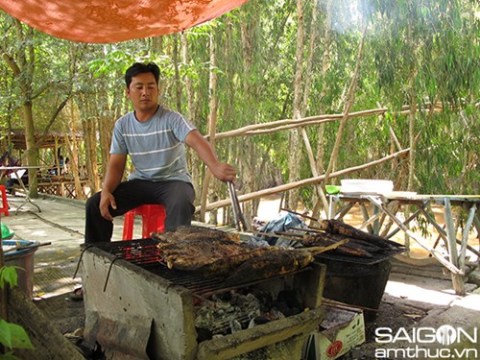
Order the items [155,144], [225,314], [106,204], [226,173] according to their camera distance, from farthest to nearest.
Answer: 1. [155,144]
2. [106,204]
3. [226,173]
4. [225,314]

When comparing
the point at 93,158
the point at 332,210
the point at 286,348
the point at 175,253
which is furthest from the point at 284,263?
the point at 93,158

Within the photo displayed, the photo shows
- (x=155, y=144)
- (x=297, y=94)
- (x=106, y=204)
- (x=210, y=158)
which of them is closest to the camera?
(x=210, y=158)

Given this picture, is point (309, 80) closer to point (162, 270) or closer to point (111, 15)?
point (111, 15)

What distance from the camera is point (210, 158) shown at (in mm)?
2988

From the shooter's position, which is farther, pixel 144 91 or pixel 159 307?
pixel 144 91

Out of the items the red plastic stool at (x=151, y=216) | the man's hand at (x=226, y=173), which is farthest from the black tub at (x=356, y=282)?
the red plastic stool at (x=151, y=216)

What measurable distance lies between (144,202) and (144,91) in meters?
0.93

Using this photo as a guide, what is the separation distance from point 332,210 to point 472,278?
5.47 ft

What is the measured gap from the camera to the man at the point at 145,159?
3.29m

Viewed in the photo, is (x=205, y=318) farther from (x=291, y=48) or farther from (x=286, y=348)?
(x=291, y=48)

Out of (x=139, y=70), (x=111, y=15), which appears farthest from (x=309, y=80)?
(x=139, y=70)

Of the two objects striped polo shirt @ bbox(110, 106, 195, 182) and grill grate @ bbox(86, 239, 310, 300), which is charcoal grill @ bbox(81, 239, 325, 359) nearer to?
grill grate @ bbox(86, 239, 310, 300)

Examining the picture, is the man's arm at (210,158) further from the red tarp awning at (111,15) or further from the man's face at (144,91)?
the red tarp awning at (111,15)

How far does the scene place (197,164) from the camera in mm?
9586
